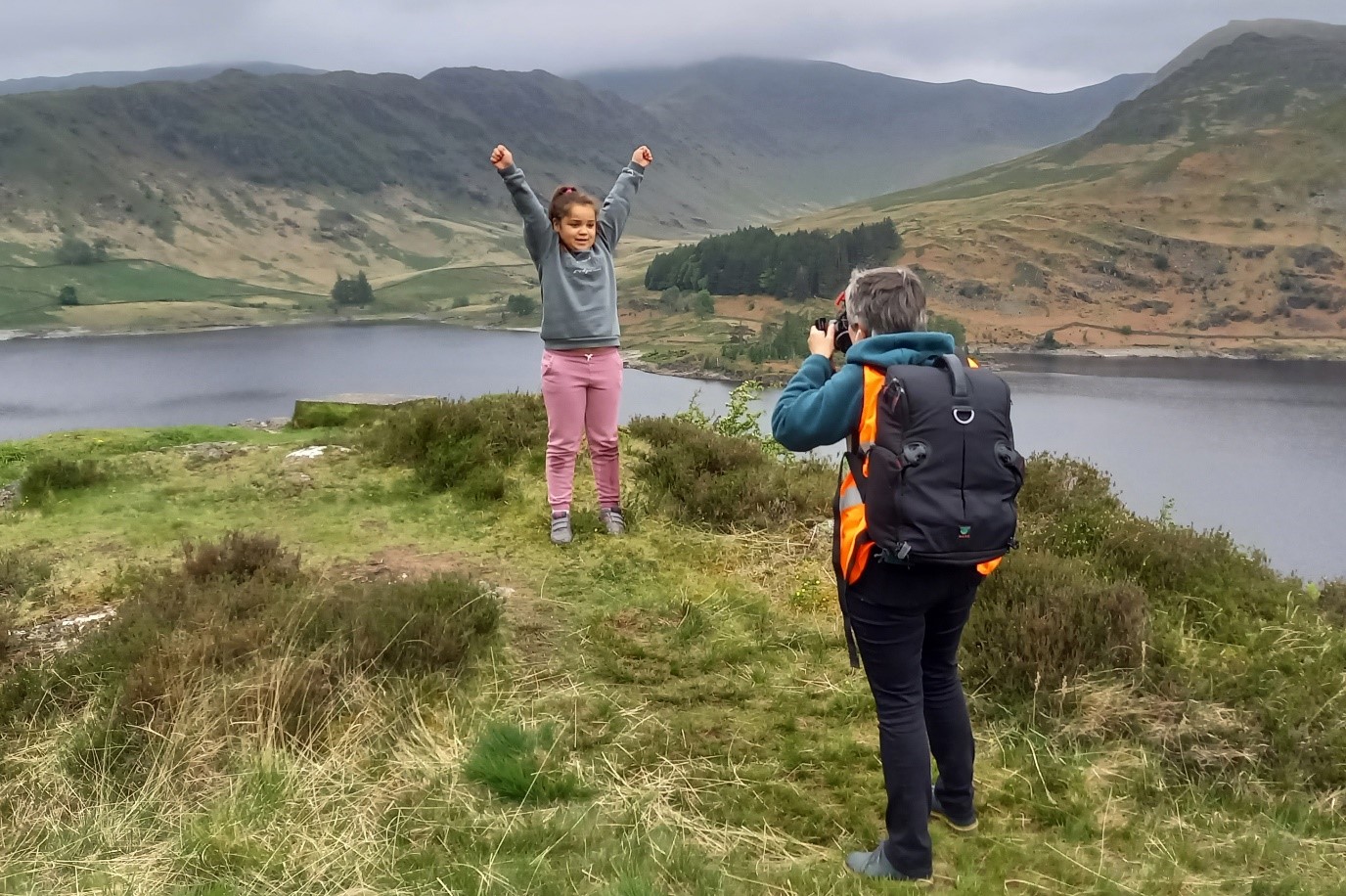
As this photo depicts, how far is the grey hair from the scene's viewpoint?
2418mm

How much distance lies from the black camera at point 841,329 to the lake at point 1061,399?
1382 centimetres

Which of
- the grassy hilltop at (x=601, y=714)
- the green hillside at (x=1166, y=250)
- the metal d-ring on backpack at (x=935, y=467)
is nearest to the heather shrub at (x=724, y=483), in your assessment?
the grassy hilltop at (x=601, y=714)

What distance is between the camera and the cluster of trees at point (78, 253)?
123 metres

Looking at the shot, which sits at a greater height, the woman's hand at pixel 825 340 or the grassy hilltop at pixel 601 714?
the woman's hand at pixel 825 340

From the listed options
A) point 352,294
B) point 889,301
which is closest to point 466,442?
point 889,301

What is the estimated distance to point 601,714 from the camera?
11.0 feet

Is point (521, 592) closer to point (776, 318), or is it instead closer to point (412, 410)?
point (412, 410)

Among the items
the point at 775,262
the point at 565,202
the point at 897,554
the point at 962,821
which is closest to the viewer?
the point at 897,554

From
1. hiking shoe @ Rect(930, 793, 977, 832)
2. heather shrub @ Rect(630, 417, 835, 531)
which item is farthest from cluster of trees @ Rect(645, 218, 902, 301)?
hiking shoe @ Rect(930, 793, 977, 832)

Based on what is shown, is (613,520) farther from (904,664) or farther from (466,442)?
(904,664)

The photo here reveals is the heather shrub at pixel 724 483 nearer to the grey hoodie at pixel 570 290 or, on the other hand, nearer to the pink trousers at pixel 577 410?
the pink trousers at pixel 577 410

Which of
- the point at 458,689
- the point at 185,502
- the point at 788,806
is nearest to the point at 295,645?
the point at 458,689

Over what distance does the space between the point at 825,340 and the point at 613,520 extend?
2989mm

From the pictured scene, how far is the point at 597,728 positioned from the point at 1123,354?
8403cm
